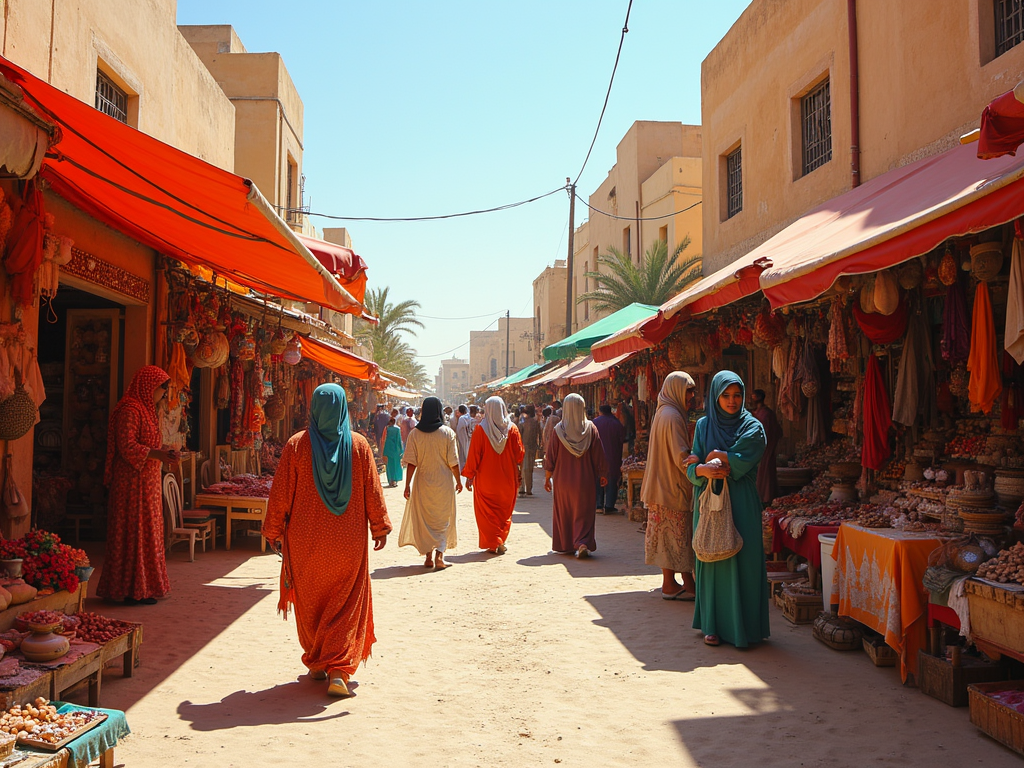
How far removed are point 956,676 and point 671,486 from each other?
2.46 meters

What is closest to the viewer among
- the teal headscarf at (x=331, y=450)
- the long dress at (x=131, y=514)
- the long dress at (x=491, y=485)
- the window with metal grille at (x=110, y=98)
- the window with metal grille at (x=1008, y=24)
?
the teal headscarf at (x=331, y=450)

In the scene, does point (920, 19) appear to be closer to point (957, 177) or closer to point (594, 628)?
point (957, 177)

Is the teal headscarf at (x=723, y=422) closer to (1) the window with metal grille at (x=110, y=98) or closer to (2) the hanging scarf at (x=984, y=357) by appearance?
(2) the hanging scarf at (x=984, y=357)

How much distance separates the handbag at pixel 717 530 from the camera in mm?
4770

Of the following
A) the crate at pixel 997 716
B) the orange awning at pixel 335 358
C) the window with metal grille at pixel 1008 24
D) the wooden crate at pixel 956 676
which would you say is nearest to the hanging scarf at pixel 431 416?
the orange awning at pixel 335 358

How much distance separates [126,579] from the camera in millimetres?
5688

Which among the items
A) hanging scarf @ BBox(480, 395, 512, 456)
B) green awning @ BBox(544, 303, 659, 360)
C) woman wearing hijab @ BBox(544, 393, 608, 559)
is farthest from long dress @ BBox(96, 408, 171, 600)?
green awning @ BBox(544, 303, 659, 360)

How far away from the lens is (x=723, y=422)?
4.94 metres

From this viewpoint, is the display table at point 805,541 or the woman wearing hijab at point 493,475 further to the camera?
the woman wearing hijab at point 493,475

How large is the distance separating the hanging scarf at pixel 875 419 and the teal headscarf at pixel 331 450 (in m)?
4.20

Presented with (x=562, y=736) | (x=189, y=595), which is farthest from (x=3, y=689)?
(x=189, y=595)

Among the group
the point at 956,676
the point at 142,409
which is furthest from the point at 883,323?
the point at 142,409

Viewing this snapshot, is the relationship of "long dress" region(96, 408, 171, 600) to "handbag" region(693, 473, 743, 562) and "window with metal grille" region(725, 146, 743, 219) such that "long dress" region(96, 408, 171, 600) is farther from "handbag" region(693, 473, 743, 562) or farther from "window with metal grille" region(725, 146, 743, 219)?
"window with metal grille" region(725, 146, 743, 219)

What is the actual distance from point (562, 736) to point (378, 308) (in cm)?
2959
